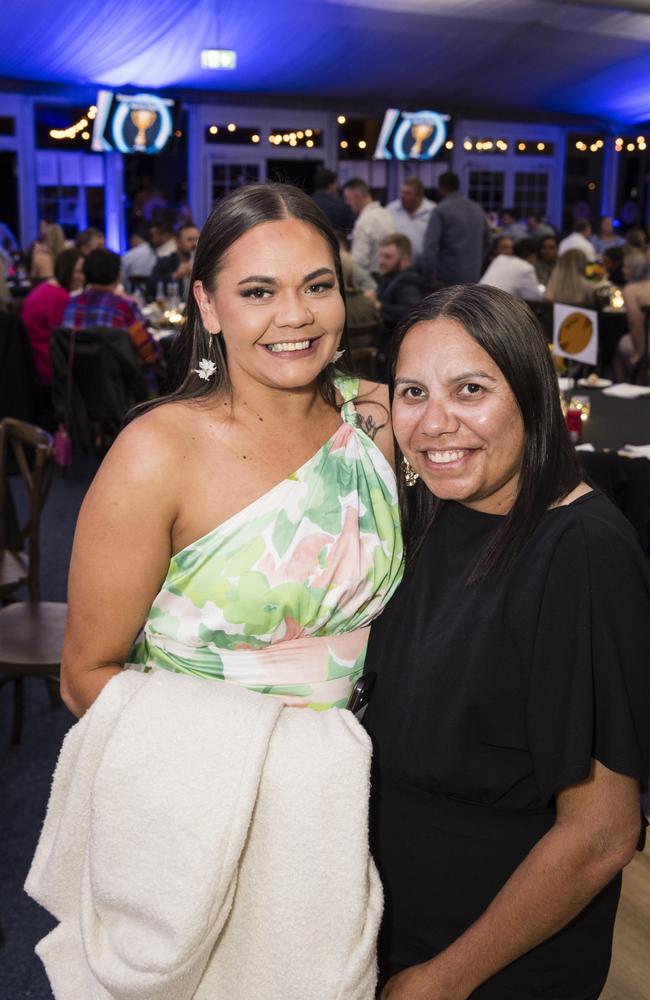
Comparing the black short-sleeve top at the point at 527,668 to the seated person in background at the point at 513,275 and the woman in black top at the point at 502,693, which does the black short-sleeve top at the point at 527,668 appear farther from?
the seated person in background at the point at 513,275

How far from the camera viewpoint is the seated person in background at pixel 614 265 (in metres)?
9.57

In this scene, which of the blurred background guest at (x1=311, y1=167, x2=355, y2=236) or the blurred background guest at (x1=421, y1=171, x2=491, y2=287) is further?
the blurred background guest at (x1=421, y1=171, x2=491, y2=287)

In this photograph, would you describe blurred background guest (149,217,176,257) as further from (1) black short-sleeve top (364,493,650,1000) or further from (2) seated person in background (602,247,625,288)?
(1) black short-sleeve top (364,493,650,1000)

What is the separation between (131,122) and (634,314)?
28.8 ft

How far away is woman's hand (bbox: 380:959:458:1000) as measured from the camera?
1150mm

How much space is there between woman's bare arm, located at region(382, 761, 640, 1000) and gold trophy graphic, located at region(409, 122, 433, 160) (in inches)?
624

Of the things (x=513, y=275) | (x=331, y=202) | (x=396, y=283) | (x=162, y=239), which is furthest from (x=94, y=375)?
(x=162, y=239)

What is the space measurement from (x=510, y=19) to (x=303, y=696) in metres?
13.1

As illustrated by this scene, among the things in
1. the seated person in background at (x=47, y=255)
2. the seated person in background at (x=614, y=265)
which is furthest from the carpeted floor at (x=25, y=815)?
the seated person in background at (x=614, y=265)

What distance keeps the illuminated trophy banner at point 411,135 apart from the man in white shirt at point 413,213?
6.41 m

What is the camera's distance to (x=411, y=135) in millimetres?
15805

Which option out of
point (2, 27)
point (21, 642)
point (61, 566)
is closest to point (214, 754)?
point (21, 642)

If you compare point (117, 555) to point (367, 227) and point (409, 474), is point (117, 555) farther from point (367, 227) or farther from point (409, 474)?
point (367, 227)

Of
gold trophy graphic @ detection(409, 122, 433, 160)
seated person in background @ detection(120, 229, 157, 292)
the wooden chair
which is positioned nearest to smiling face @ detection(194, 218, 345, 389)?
the wooden chair
